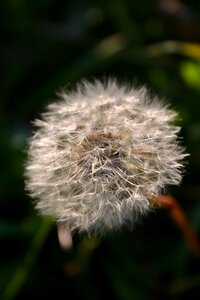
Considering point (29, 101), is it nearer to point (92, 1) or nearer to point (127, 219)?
point (92, 1)

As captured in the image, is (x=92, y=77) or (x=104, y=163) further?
(x=92, y=77)

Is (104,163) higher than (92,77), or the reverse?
(92,77)

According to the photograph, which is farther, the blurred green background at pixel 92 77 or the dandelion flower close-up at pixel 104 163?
the blurred green background at pixel 92 77

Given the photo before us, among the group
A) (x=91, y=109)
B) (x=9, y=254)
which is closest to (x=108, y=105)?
(x=91, y=109)

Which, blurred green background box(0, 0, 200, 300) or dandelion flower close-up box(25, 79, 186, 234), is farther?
blurred green background box(0, 0, 200, 300)
